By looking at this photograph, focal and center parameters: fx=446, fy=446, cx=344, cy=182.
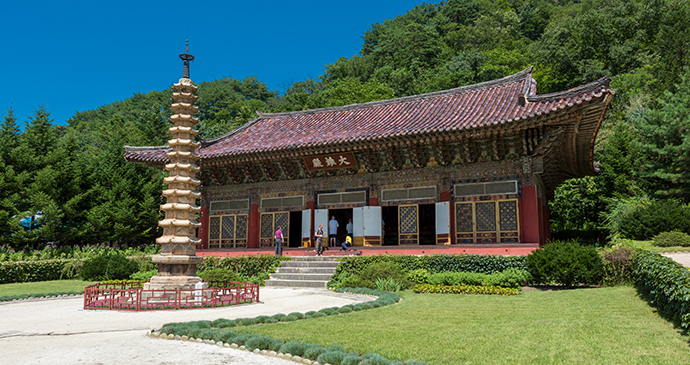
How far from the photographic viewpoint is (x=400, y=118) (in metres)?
19.0

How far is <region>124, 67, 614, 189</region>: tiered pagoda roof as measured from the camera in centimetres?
1335

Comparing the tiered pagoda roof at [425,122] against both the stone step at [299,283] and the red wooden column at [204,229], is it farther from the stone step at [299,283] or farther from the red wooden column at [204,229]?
the stone step at [299,283]

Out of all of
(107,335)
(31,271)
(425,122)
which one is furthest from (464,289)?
(31,271)

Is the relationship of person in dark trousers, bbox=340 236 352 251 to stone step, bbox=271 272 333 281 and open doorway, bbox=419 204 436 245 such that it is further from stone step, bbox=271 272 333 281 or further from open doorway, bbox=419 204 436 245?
open doorway, bbox=419 204 436 245

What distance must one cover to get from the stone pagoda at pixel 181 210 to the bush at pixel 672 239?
13977 millimetres

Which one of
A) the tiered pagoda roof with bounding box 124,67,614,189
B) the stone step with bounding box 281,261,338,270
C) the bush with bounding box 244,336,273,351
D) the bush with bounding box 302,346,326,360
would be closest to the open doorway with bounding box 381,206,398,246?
the tiered pagoda roof with bounding box 124,67,614,189

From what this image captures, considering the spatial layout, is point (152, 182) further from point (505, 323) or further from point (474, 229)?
point (505, 323)

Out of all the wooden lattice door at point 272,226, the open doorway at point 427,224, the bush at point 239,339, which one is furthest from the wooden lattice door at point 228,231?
the bush at point 239,339

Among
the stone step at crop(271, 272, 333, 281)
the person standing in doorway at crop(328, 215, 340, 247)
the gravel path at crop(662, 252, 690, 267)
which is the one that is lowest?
the stone step at crop(271, 272, 333, 281)

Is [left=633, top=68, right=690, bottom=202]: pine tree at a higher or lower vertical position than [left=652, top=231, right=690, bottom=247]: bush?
higher

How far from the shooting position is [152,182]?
27438 mm

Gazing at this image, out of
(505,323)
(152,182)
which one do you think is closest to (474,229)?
(505,323)

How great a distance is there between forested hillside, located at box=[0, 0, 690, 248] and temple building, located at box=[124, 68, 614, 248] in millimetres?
4743

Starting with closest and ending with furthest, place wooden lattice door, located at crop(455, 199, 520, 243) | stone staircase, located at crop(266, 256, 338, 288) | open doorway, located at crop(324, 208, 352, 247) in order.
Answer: stone staircase, located at crop(266, 256, 338, 288) < wooden lattice door, located at crop(455, 199, 520, 243) < open doorway, located at crop(324, 208, 352, 247)
